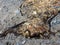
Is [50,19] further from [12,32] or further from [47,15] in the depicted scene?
[12,32]

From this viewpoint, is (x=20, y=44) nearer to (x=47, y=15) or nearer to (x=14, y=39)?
(x=14, y=39)

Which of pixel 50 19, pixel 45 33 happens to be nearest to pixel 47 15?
pixel 50 19

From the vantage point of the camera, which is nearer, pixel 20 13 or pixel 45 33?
pixel 45 33

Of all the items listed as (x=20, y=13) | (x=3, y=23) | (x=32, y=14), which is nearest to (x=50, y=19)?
(x=32, y=14)

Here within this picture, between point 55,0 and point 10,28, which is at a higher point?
point 55,0

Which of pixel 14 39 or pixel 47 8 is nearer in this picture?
pixel 14 39

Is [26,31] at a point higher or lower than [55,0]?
lower

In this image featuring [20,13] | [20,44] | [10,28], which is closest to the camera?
[20,44]

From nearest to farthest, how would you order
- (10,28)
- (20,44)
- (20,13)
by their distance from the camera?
(20,44) < (10,28) < (20,13)

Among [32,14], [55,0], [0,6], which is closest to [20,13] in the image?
[32,14]
